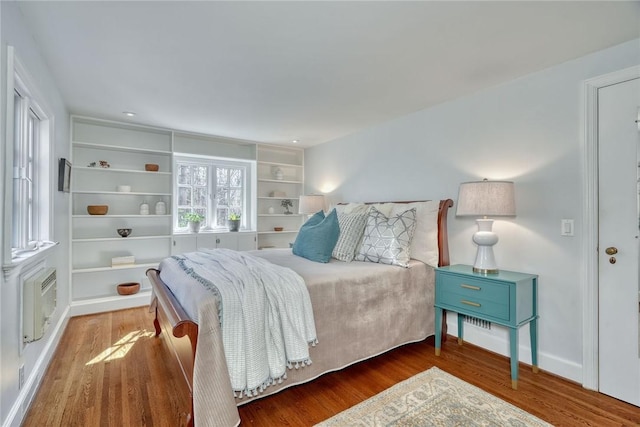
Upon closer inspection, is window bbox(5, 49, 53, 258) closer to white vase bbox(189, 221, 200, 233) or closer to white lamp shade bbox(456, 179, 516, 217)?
white vase bbox(189, 221, 200, 233)

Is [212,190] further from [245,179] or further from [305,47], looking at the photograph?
[305,47]

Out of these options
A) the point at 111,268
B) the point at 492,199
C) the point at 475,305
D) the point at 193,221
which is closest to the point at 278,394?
the point at 475,305

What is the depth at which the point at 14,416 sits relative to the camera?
1596 mm

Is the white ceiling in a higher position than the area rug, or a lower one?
higher

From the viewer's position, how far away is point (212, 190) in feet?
15.5

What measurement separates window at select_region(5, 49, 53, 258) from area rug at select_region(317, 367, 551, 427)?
212 centimetres

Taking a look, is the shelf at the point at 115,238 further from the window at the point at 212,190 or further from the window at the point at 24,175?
the window at the point at 24,175

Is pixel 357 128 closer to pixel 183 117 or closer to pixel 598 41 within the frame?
pixel 183 117

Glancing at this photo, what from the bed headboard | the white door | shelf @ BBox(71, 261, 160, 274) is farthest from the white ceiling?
shelf @ BBox(71, 261, 160, 274)

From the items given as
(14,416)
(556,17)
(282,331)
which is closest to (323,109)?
(556,17)

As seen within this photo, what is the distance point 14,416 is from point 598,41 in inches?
159

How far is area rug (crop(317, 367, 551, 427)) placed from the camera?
1.69 meters

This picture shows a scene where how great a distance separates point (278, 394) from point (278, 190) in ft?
12.1

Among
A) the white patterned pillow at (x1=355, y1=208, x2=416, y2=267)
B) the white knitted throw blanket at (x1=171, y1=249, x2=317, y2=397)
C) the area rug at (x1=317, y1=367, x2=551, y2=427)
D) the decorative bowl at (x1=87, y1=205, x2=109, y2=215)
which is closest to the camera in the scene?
the white knitted throw blanket at (x1=171, y1=249, x2=317, y2=397)
